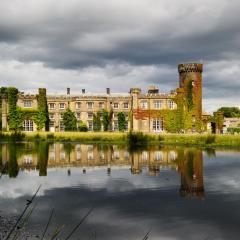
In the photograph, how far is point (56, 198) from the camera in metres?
15.2

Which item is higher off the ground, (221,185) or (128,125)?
(128,125)

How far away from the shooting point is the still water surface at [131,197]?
10906mm

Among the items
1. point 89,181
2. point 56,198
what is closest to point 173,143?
point 89,181

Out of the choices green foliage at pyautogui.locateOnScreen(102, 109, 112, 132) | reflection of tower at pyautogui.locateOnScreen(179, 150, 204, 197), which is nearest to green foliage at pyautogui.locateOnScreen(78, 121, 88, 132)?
green foliage at pyautogui.locateOnScreen(102, 109, 112, 132)

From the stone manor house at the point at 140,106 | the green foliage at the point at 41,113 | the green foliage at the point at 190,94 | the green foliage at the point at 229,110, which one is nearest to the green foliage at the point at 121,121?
the stone manor house at the point at 140,106

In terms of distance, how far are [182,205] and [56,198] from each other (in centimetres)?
518

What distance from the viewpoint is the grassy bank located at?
142 ft

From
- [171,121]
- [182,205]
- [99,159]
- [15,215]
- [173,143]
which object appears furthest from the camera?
[171,121]

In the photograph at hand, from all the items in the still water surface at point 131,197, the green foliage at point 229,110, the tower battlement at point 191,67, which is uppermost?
the tower battlement at point 191,67

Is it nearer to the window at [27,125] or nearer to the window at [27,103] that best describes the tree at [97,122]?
the window at [27,125]

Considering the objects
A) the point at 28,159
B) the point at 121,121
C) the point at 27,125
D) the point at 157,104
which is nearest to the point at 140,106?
the point at 157,104

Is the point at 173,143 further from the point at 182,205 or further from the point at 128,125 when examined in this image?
the point at 182,205

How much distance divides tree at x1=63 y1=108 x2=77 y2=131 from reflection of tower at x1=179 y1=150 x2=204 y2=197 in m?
38.9

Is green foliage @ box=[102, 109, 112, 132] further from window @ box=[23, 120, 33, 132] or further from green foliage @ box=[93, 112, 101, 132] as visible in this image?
window @ box=[23, 120, 33, 132]
